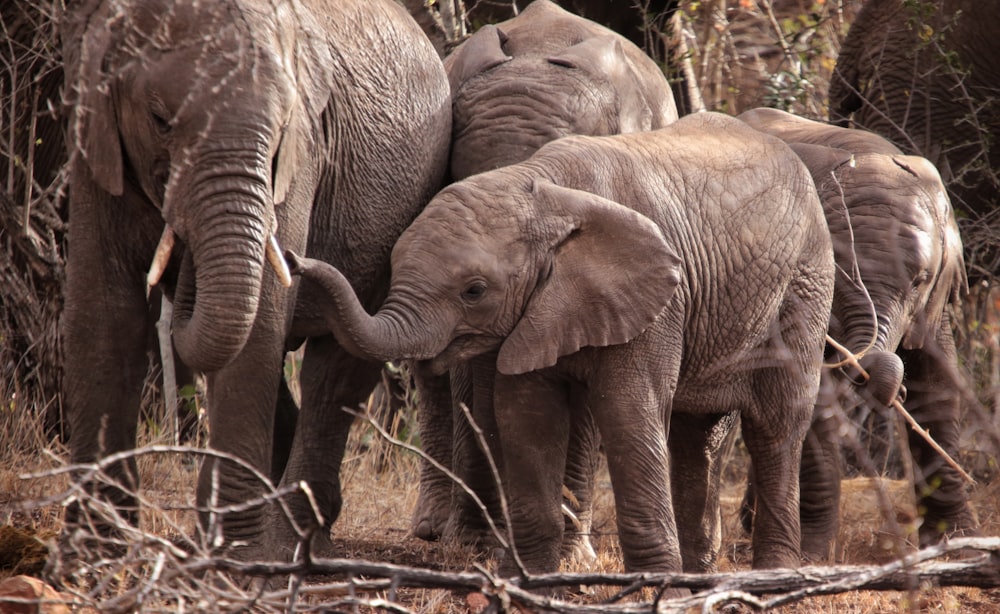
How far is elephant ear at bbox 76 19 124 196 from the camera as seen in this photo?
5.13 meters

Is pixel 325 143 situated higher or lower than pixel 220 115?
lower

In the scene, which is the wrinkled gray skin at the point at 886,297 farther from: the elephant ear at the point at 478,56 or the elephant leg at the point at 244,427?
the elephant leg at the point at 244,427

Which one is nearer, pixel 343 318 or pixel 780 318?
pixel 343 318

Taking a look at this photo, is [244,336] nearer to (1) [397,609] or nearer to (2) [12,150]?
(1) [397,609]

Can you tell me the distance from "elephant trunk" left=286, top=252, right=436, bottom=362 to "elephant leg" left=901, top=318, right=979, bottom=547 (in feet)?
9.32

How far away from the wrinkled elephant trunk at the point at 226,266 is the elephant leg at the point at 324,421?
1.43 meters

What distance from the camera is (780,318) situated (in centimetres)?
611

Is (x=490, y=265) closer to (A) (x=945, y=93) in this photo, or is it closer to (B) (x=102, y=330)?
(B) (x=102, y=330)

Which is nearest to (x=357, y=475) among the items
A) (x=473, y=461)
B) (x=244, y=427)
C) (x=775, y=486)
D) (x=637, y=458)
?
(x=473, y=461)

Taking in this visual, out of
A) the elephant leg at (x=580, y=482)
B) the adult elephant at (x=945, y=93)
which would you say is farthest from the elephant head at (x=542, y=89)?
the adult elephant at (x=945, y=93)

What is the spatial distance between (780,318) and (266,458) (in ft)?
6.73

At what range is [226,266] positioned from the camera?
4969mm

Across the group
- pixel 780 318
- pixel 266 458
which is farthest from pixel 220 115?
pixel 780 318

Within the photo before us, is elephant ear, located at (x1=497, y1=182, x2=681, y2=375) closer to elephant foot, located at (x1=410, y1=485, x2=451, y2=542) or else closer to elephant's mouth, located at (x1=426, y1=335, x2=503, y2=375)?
elephant's mouth, located at (x1=426, y1=335, x2=503, y2=375)
